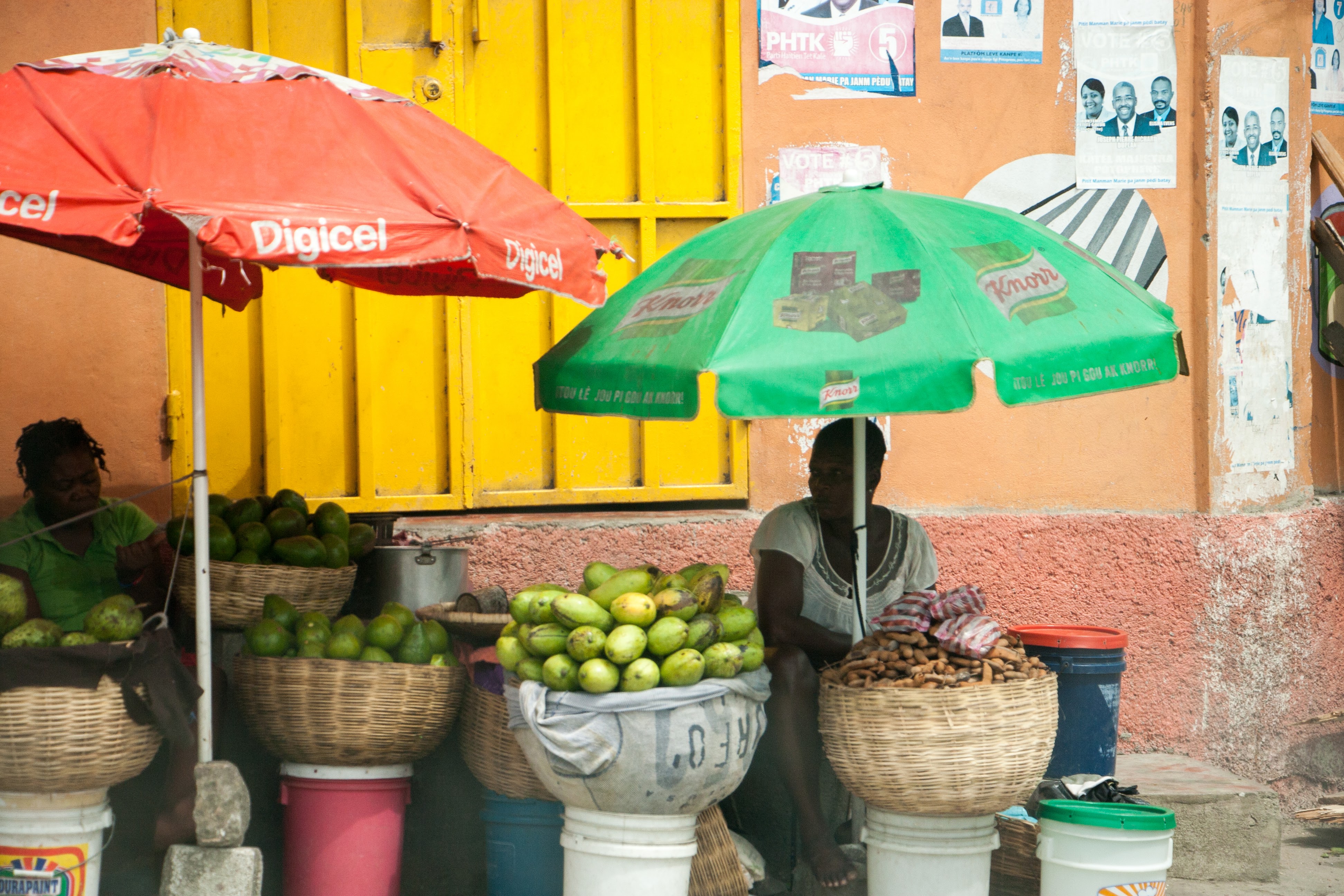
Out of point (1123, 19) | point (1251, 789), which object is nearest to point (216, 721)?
point (1251, 789)

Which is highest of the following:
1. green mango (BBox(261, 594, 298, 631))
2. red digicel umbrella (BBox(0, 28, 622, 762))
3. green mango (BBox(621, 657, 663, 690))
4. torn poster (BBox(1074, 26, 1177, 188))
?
torn poster (BBox(1074, 26, 1177, 188))

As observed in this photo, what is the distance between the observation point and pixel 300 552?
3.97 metres

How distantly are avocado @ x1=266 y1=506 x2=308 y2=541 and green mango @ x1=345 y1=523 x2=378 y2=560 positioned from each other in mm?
164

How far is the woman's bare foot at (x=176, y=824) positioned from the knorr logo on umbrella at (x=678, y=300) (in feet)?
6.03

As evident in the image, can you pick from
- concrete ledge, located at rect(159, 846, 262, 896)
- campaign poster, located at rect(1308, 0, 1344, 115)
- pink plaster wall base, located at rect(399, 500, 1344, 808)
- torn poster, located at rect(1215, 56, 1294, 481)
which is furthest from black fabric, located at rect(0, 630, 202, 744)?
campaign poster, located at rect(1308, 0, 1344, 115)

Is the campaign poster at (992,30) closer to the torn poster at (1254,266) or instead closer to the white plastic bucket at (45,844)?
the torn poster at (1254,266)

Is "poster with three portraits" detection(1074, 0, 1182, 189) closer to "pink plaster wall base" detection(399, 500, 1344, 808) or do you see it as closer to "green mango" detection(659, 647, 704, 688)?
"pink plaster wall base" detection(399, 500, 1344, 808)

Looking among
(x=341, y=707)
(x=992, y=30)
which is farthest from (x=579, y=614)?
(x=992, y=30)

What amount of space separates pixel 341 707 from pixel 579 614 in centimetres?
80

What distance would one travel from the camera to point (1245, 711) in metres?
5.62

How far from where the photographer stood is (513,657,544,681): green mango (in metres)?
3.38

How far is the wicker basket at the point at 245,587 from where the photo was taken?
3.84m

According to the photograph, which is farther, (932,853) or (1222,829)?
(1222,829)

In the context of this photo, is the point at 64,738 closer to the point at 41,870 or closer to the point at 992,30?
the point at 41,870
